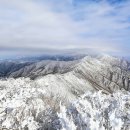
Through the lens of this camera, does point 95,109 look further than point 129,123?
Yes

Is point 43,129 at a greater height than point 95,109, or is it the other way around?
point 95,109

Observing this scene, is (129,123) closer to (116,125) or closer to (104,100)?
(116,125)

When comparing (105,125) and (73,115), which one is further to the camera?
(73,115)

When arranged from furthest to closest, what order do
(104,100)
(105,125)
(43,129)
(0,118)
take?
(0,118)
(43,129)
(104,100)
(105,125)

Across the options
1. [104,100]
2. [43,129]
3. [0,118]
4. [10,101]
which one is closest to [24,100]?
[10,101]

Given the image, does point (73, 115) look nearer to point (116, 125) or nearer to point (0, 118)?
point (116, 125)

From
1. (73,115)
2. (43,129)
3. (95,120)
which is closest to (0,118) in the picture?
(43,129)

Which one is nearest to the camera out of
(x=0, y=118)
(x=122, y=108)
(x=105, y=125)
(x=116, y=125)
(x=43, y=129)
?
(x=116, y=125)

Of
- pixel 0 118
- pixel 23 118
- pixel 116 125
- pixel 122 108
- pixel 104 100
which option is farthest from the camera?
pixel 23 118

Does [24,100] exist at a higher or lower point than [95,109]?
lower
